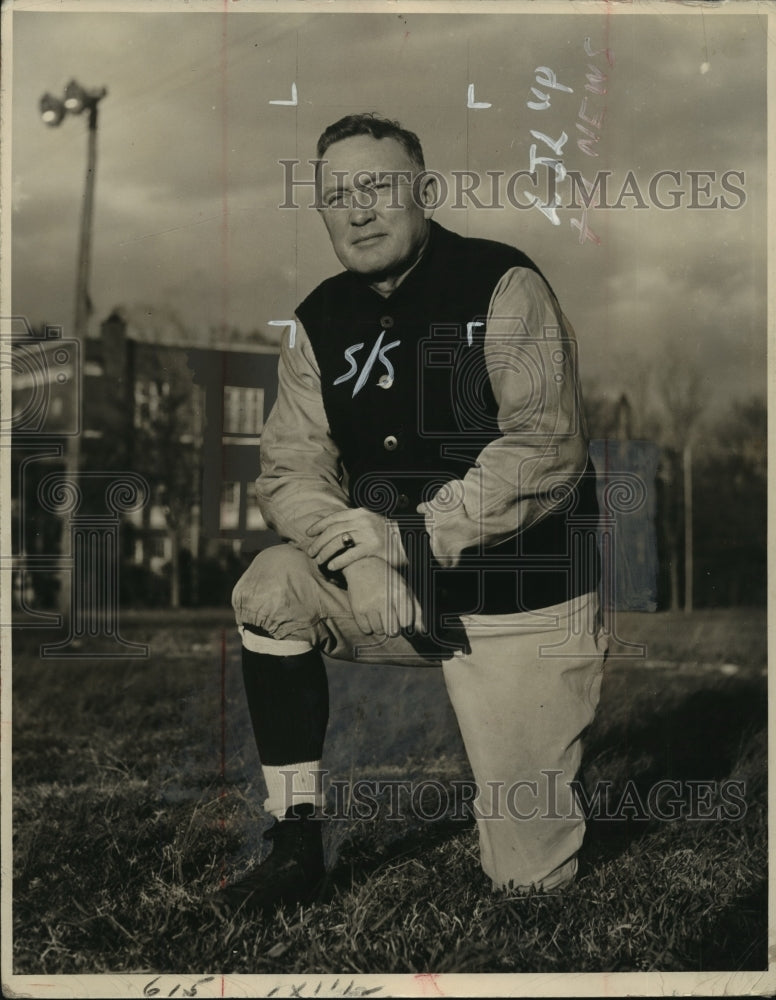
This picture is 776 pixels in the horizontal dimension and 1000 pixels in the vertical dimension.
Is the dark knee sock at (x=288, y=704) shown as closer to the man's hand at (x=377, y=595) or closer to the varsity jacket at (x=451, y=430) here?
the man's hand at (x=377, y=595)

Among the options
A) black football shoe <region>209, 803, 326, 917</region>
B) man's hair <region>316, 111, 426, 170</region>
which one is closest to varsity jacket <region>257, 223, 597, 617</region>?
man's hair <region>316, 111, 426, 170</region>

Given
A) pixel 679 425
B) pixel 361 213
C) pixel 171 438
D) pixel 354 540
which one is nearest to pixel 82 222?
pixel 171 438

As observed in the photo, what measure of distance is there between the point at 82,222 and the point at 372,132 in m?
0.91

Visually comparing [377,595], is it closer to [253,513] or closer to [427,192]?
[253,513]

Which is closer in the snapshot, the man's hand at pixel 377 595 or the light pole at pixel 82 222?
the man's hand at pixel 377 595

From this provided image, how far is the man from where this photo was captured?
319 centimetres

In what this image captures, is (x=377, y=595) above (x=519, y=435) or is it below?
below

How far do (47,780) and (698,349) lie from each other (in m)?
2.41

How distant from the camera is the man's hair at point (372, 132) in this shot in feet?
10.8

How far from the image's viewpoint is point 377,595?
10.3ft

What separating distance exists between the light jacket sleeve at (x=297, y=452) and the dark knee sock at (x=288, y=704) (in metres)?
0.35

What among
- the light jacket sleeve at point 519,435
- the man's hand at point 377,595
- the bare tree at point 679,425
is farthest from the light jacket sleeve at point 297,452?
the bare tree at point 679,425

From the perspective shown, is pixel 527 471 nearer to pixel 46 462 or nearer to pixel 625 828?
pixel 625 828

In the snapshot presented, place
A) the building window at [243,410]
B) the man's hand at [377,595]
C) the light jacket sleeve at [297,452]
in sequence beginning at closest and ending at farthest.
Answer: the man's hand at [377,595], the light jacket sleeve at [297,452], the building window at [243,410]
